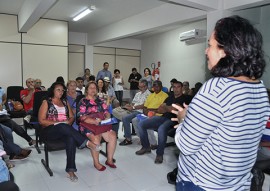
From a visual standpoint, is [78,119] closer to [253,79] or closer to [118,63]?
[253,79]

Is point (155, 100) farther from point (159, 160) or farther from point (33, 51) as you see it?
point (33, 51)

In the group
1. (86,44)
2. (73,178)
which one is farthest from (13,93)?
(86,44)

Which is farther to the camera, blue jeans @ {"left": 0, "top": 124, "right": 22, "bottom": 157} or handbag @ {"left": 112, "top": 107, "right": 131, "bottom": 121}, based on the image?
handbag @ {"left": 112, "top": 107, "right": 131, "bottom": 121}

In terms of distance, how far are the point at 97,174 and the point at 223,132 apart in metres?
2.47

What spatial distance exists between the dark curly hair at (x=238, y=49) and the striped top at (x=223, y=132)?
0.04 metres

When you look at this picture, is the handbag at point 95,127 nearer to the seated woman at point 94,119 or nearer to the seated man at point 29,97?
the seated woman at point 94,119

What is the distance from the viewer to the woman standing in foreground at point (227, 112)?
746 mm

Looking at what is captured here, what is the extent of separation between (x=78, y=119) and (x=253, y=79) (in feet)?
8.74

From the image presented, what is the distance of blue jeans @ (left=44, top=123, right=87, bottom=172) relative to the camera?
2.77 meters

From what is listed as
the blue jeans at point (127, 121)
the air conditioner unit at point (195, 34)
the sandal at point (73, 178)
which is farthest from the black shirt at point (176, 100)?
the air conditioner unit at point (195, 34)

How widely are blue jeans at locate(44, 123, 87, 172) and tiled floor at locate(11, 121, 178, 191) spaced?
214 mm

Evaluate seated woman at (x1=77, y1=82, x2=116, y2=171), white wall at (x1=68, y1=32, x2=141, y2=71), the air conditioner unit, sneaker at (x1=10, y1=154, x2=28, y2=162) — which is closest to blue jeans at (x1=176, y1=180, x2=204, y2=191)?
seated woman at (x1=77, y1=82, x2=116, y2=171)

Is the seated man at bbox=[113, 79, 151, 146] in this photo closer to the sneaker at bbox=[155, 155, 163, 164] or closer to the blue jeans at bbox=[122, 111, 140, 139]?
the blue jeans at bbox=[122, 111, 140, 139]

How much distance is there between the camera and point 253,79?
31.6 inches
